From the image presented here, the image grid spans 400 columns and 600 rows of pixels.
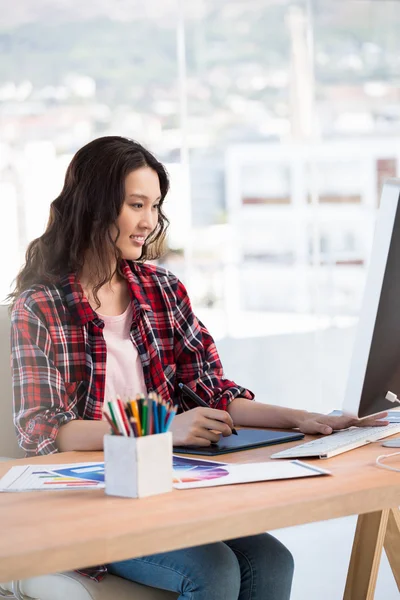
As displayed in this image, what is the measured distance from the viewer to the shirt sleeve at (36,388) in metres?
1.70

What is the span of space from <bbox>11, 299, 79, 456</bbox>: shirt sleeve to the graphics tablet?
0.88 ft

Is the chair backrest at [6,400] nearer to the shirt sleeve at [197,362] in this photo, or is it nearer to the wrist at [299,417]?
the shirt sleeve at [197,362]

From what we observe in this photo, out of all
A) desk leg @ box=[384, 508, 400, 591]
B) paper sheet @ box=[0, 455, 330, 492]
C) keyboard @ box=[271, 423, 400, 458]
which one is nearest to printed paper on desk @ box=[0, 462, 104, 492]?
paper sheet @ box=[0, 455, 330, 492]

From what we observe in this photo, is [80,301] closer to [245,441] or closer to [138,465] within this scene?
[245,441]

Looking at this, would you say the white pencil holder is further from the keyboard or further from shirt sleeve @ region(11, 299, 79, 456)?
shirt sleeve @ region(11, 299, 79, 456)

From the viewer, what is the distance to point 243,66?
5188 millimetres

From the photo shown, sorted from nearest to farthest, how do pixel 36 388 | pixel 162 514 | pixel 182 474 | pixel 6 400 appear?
pixel 162 514
pixel 182 474
pixel 36 388
pixel 6 400

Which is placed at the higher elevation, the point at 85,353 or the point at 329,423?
the point at 85,353

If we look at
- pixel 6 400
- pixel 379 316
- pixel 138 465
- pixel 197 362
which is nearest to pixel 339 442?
pixel 379 316

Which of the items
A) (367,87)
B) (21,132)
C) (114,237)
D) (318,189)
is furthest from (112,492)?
(367,87)

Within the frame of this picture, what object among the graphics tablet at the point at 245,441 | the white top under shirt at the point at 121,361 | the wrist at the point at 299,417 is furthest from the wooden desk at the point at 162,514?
the white top under shirt at the point at 121,361

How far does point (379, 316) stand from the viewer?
1.37 m

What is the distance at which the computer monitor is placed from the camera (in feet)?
4.42

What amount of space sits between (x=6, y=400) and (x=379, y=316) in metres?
0.90
